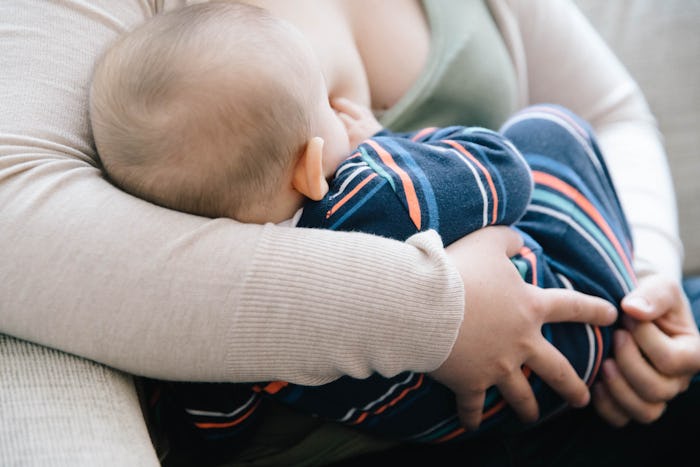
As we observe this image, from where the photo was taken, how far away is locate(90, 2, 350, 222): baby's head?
0.48m

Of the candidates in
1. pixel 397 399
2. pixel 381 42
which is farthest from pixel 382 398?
pixel 381 42

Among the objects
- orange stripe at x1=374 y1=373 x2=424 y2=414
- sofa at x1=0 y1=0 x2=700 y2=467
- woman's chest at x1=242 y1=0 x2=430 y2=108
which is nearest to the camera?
sofa at x1=0 y1=0 x2=700 y2=467

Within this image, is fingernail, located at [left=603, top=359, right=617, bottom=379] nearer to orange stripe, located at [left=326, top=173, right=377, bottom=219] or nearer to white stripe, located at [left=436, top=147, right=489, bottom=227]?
white stripe, located at [left=436, top=147, right=489, bottom=227]

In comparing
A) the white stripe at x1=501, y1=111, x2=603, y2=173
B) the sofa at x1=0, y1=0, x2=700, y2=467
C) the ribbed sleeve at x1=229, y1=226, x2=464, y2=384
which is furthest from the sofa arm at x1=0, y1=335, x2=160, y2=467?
the white stripe at x1=501, y1=111, x2=603, y2=173

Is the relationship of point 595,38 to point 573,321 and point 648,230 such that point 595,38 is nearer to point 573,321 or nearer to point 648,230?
point 648,230

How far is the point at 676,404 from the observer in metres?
0.76

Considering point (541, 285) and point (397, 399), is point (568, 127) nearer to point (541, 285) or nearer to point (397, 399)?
point (541, 285)

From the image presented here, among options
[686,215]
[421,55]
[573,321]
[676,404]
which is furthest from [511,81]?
[686,215]

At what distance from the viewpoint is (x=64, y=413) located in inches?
16.7

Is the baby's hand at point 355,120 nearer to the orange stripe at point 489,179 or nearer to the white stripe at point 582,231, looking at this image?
the orange stripe at point 489,179

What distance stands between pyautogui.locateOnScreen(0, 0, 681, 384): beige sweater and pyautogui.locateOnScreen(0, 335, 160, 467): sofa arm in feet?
0.05

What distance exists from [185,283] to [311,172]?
160mm

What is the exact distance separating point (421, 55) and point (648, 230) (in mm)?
455

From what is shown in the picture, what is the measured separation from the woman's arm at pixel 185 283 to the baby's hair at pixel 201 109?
0.04 metres
